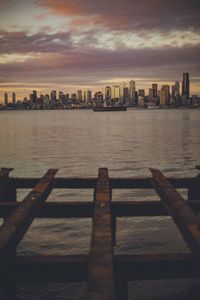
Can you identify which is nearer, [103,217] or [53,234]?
[103,217]

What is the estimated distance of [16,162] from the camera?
32.7 metres

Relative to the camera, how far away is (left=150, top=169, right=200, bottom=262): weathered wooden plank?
14.9ft

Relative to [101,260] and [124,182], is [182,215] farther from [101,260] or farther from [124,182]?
[124,182]

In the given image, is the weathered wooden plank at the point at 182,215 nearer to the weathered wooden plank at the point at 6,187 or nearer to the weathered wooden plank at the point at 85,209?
the weathered wooden plank at the point at 85,209

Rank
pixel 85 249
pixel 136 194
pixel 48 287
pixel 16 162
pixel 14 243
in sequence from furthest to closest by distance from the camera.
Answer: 1. pixel 16 162
2. pixel 136 194
3. pixel 85 249
4. pixel 48 287
5. pixel 14 243

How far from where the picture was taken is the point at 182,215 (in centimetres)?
559

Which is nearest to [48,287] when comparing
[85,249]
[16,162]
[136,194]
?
[85,249]

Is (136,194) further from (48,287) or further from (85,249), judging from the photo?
(48,287)

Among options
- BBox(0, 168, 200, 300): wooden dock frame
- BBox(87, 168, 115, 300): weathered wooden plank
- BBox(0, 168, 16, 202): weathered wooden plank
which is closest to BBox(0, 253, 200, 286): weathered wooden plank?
BBox(0, 168, 200, 300): wooden dock frame

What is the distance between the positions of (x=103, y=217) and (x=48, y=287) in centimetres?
367

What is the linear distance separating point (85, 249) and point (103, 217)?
5503 mm

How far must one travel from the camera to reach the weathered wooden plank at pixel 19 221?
4.44 metres

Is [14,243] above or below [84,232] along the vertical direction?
above

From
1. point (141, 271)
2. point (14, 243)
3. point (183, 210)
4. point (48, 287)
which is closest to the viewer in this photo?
point (141, 271)
